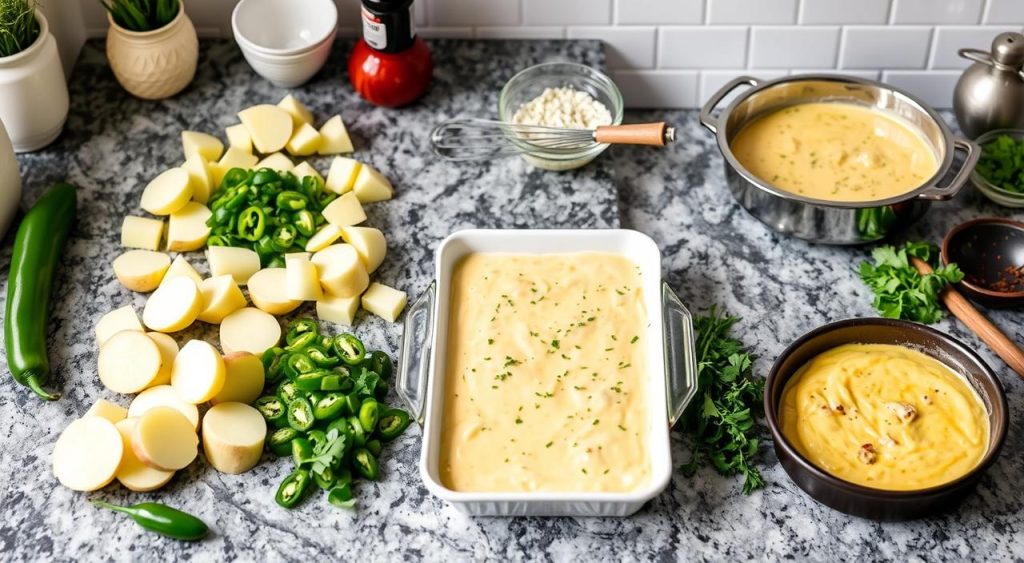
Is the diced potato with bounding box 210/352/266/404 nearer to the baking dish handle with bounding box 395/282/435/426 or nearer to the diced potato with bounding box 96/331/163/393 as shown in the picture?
the diced potato with bounding box 96/331/163/393

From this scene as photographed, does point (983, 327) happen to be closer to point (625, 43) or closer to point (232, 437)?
point (625, 43)

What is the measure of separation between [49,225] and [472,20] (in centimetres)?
100

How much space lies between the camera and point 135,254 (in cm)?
206

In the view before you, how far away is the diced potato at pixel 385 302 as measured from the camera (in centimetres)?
197

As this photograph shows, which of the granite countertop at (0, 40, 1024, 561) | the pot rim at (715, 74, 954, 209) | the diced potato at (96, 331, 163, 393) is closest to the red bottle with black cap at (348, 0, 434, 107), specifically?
the granite countertop at (0, 40, 1024, 561)

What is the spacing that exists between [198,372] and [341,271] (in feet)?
1.04

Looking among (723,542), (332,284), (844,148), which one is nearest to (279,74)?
(332,284)

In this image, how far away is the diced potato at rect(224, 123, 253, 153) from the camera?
88.3 inches

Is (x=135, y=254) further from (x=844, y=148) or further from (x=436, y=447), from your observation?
(x=844, y=148)

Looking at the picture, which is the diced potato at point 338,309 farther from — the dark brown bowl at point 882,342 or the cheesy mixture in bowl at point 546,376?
the dark brown bowl at point 882,342

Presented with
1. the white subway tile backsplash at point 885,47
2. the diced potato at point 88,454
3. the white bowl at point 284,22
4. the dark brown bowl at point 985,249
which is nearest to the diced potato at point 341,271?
the diced potato at point 88,454

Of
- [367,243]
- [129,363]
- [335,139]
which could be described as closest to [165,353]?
[129,363]

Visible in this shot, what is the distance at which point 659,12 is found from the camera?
2.35 metres

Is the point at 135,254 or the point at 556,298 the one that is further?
the point at 135,254
